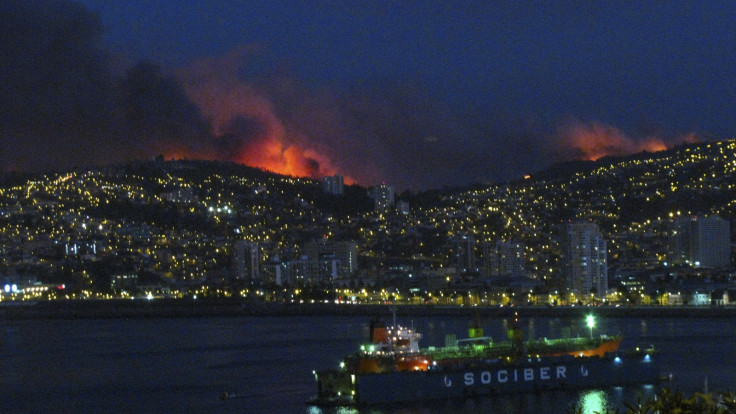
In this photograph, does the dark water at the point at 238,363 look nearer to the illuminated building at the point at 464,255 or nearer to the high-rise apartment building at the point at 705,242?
the high-rise apartment building at the point at 705,242

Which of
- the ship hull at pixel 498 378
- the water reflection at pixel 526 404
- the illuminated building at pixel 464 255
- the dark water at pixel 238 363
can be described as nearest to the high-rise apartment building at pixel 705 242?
the illuminated building at pixel 464 255

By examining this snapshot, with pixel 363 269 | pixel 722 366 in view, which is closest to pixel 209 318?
pixel 363 269

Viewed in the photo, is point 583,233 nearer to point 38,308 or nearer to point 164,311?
point 164,311

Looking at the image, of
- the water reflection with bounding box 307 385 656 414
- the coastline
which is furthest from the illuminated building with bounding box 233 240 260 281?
the water reflection with bounding box 307 385 656 414

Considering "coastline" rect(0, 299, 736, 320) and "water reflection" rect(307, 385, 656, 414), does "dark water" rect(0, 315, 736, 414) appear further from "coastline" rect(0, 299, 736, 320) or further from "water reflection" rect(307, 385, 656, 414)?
"coastline" rect(0, 299, 736, 320)

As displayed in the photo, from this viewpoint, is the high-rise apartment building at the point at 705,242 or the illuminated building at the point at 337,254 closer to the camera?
the high-rise apartment building at the point at 705,242

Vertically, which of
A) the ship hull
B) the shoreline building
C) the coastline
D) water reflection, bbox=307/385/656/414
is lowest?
water reflection, bbox=307/385/656/414

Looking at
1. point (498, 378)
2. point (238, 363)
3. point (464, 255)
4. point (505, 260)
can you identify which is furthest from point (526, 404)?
point (464, 255)
